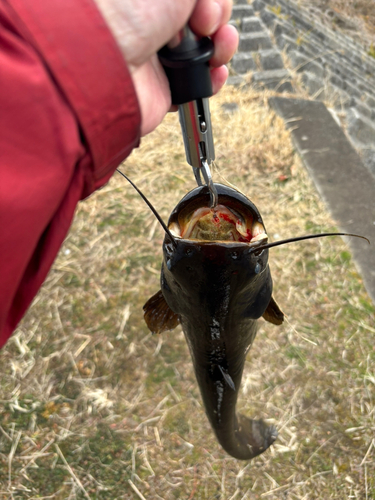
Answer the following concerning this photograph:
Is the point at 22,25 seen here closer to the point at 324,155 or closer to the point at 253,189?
the point at 253,189

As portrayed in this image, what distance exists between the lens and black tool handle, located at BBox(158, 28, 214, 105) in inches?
33.8

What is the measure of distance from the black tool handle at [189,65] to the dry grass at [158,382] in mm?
1782

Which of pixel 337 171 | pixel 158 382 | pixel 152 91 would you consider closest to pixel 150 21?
pixel 152 91

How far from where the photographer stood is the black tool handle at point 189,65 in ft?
→ 2.82

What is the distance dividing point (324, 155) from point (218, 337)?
8.65 ft

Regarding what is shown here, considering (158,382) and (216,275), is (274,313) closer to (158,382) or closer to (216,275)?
(216,275)

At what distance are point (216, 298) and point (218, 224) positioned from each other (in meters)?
0.20

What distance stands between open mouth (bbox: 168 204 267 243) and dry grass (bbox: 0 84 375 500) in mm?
1437

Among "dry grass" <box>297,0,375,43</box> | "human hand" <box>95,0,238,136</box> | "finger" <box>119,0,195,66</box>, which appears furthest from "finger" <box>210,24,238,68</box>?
"dry grass" <box>297,0,375,43</box>

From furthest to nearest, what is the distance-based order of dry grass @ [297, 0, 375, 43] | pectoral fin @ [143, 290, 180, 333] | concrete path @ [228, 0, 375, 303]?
dry grass @ [297, 0, 375, 43] → concrete path @ [228, 0, 375, 303] → pectoral fin @ [143, 290, 180, 333]

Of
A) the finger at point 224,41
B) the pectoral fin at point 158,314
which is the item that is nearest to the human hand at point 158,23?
the finger at point 224,41

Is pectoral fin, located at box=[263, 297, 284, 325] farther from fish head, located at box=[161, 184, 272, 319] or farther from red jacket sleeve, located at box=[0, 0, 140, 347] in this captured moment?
red jacket sleeve, located at box=[0, 0, 140, 347]

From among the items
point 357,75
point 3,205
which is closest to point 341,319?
point 3,205

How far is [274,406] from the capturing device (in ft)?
7.73
